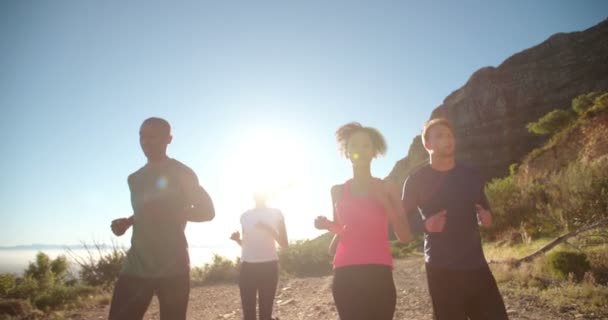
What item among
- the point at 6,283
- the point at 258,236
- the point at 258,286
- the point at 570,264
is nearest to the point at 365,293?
the point at 258,286

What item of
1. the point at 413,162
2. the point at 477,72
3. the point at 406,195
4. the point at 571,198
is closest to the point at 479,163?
the point at 413,162

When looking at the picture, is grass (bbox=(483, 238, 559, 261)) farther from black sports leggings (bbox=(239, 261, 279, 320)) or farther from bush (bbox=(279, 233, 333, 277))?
black sports leggings (bbox=(239, 261, 279, 320))

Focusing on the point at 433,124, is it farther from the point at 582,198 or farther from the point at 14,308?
the point at 582,198

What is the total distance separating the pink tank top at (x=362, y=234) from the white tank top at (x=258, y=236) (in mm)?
2170

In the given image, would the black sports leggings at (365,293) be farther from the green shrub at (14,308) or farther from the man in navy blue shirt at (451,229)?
the green shrub at (14,308)

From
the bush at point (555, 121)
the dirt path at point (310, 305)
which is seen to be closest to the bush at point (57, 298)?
the dirt path at point (310, 305)

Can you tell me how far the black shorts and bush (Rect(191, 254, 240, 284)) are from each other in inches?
575

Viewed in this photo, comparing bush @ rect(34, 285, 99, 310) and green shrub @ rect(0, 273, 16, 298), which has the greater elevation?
green shrub @ rect(0, 273, 16, 298)

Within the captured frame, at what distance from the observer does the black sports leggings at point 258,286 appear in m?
4.62

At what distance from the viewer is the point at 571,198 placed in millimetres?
16469

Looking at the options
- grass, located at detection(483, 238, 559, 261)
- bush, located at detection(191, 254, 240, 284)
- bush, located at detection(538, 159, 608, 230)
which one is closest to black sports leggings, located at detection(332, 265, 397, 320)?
grass, located at detection(483, 238, 559, 261)

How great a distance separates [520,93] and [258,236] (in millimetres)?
66268

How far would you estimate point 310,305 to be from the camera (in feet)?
Answer: 29.7

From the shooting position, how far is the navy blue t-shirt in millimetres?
2887
